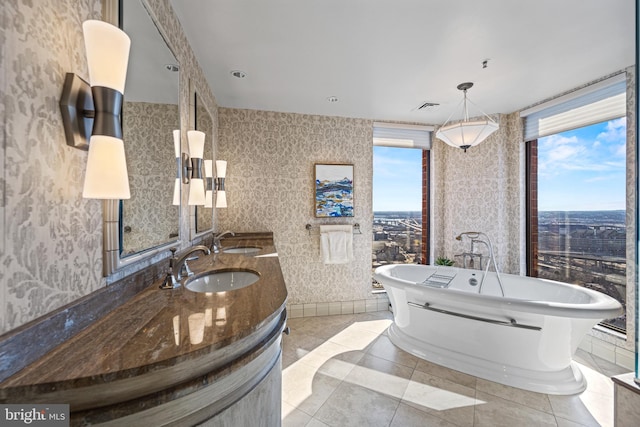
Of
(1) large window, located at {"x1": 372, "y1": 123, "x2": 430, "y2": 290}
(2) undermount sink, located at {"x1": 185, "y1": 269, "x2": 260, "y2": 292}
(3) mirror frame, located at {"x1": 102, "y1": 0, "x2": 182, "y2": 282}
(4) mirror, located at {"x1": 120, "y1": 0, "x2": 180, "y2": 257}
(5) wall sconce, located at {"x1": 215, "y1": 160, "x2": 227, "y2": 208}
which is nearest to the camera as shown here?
(3) mirror frame, located at {"x1": 102, "y1": 0, "x2": 182, "y2": 282}

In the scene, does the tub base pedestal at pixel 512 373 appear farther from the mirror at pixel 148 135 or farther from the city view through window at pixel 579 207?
the mirror at pixel 148 135

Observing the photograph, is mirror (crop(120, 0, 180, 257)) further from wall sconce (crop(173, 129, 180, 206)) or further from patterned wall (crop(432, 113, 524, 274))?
patterned wall (crop(432, 113, 524, 274))

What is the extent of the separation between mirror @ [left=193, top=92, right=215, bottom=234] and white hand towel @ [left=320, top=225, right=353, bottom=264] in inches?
52.6

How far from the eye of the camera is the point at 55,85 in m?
0.65

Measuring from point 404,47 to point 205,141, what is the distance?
174 centimetres

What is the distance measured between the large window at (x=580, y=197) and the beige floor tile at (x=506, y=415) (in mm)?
1424

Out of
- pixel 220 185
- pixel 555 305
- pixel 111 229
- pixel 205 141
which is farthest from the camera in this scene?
pixel 220 185

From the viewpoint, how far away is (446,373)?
2104mm

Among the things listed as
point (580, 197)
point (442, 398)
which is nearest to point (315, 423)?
point (442, 398)

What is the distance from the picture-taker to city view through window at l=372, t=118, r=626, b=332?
237cm

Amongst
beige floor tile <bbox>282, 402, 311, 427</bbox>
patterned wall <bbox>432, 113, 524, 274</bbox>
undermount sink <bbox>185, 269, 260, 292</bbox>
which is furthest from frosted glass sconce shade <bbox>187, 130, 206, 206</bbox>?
patterned wall <bbox>432, 113, 524, 274</bbox>

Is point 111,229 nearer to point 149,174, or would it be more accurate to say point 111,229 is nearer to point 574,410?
point 149,174

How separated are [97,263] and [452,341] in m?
2.51

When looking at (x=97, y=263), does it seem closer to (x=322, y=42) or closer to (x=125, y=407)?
(x=125, y=407)
